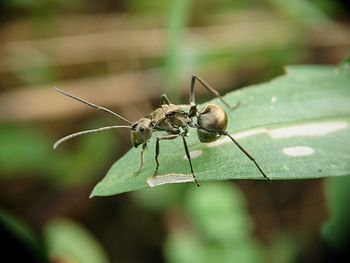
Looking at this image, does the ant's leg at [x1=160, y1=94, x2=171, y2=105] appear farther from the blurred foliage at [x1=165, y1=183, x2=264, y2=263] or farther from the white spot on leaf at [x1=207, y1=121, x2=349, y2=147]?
the blurred foliage at [x1=165, y1=183, x2=264, y2=263]

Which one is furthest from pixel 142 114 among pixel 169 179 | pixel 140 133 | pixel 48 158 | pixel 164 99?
pixel 169 179

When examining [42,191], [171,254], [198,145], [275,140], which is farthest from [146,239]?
[275,140]

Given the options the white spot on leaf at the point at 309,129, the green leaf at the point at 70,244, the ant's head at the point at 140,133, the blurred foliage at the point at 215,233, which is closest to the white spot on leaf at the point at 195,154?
the ant's head at the point at 140,133

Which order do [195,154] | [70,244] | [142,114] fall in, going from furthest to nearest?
[142,114] < [70,244] < [195,154]

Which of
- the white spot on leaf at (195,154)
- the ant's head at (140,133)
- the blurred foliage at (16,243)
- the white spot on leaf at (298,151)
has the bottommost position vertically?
the blurred foliage at (16,243)

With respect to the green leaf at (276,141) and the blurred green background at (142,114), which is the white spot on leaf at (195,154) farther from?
the blurred green background at (142,114)

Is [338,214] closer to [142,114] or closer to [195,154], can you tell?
[195,154]

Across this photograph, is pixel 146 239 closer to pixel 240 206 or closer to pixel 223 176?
pixel 240 206
